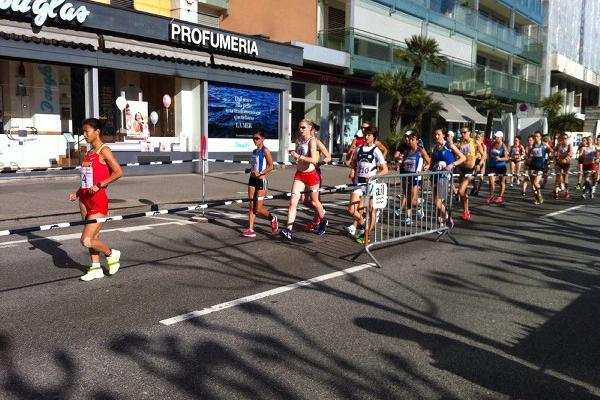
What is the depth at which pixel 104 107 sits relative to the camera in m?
17.6

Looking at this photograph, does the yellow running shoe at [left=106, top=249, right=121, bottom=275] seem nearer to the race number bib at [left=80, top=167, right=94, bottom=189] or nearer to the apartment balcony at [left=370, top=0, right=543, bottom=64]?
the race number bib at [left=80, top=167, right=94, bottom=189]

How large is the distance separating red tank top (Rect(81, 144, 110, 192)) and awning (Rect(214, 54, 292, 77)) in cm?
1406

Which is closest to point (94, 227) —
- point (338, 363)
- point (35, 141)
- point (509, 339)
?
point (338, 363)

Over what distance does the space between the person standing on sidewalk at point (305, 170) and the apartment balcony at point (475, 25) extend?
65.3 ft

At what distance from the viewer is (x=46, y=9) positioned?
47.4 feet

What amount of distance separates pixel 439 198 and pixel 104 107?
12108mm

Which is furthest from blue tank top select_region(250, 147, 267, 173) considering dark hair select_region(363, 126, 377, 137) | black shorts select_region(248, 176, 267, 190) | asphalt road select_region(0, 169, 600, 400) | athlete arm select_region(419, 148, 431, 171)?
athlete arm select_region(419, 148, 431, 171)

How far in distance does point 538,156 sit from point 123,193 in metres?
10.6

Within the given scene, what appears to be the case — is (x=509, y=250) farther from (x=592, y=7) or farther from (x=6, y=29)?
(x=592, y=7)

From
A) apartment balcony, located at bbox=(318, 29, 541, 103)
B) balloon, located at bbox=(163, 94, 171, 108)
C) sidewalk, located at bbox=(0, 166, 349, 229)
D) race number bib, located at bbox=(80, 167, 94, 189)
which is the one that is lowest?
sidewalk, located at bbox=(0, 166, 349, 229)

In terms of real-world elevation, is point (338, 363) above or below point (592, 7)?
below

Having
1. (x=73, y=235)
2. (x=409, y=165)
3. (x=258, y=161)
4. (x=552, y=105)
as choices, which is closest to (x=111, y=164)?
(x=258, y=161)

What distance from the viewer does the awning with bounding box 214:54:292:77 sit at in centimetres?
1987

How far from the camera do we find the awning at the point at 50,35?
14.1 metres
